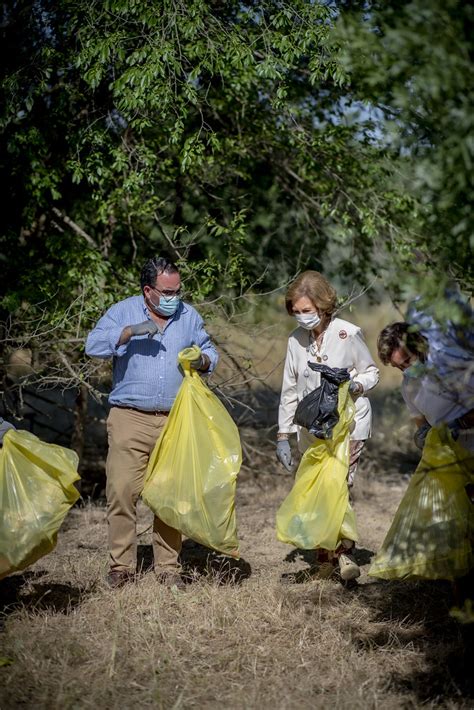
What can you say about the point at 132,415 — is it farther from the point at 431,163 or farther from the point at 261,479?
the point at 261,479

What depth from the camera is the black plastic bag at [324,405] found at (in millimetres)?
4688

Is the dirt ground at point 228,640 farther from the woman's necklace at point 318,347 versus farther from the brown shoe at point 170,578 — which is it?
the woman's necklace at point 318,347

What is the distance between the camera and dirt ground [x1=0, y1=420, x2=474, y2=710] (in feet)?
12.1

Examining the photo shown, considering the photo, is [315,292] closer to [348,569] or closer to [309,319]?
[309,319]

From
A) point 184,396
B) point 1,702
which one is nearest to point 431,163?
point 184,396

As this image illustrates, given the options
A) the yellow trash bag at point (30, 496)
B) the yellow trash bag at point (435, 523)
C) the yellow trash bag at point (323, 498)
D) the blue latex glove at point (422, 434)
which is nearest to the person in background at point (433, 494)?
the yellow trash bag at point (435, 523)

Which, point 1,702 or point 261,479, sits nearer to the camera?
point 1,702

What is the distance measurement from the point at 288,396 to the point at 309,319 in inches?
20.4

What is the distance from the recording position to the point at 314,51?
588 centimetres

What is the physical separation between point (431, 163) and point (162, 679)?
7.77ft

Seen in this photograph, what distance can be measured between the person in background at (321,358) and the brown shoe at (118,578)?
1037mm

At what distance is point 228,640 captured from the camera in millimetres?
4211

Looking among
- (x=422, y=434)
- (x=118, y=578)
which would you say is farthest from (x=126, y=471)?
(x=422, y=434)

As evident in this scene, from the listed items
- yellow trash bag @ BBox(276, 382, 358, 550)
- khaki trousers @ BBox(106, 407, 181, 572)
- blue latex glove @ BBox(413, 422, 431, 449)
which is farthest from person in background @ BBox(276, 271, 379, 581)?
khaki trousers @ BBox(106, 407, 181, 572)
